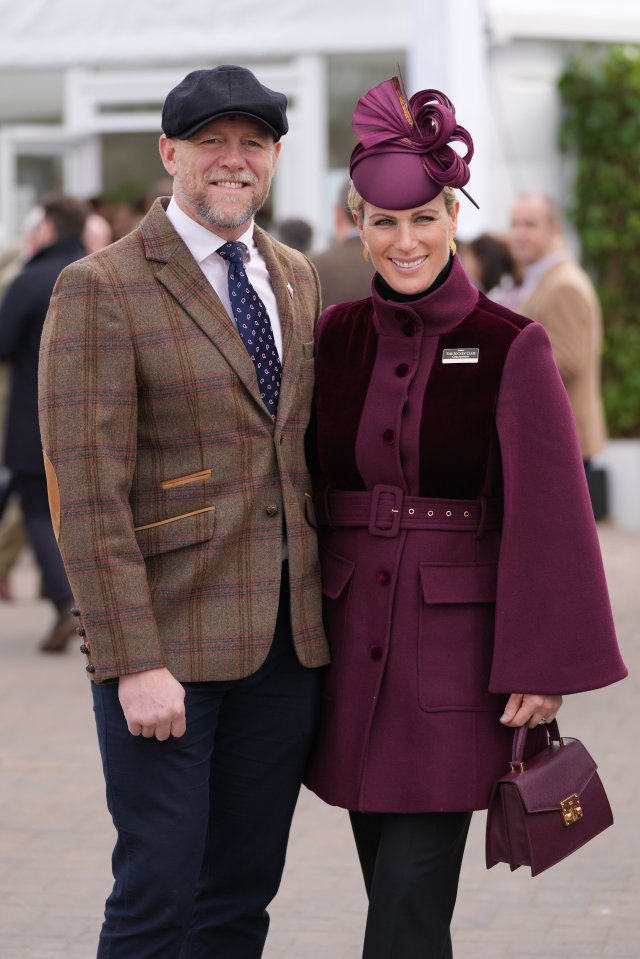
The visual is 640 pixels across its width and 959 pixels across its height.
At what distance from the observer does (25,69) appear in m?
14.8

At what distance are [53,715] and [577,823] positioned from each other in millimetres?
3954

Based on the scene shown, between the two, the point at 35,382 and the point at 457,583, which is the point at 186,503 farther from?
the point at 35,382

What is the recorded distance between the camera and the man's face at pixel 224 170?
3234mm

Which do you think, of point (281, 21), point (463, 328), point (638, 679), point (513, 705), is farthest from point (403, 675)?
point (281, 21)

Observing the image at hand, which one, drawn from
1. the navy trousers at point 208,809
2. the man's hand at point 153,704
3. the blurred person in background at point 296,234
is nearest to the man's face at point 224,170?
the navy trousers at point 208,809

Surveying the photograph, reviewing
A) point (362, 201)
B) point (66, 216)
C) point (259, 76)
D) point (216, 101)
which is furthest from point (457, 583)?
point (259, 76)

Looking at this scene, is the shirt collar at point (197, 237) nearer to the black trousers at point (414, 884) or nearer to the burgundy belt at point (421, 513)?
the burgundy belt at point (421, 513)

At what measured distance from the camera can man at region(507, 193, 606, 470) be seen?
7547 mm

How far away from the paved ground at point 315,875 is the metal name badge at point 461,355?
1731mm

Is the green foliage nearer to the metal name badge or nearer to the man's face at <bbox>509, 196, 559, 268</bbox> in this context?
the man's face at <bbox>509, 196, 559, 268</bbox>

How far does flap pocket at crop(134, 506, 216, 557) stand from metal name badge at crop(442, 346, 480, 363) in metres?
0.54

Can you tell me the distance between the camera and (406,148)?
10.7ft

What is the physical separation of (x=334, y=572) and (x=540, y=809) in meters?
0.61

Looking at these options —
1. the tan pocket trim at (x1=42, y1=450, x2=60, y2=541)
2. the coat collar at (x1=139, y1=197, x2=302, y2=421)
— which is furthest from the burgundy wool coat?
the tan pocket trim at (x1=42, y1=450, x2=60, y2=541)
